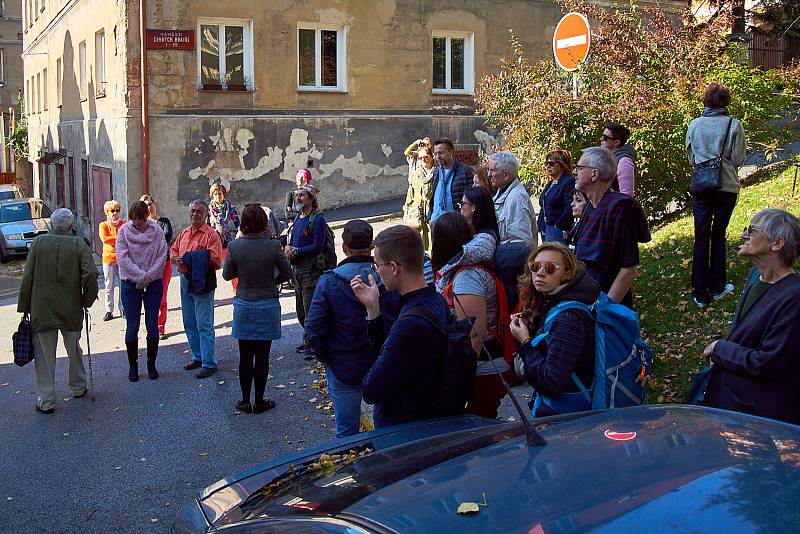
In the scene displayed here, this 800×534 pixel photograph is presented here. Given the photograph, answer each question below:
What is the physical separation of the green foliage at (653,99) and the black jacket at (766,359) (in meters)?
6.97

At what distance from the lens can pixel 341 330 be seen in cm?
586

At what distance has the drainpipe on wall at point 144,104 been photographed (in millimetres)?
19625

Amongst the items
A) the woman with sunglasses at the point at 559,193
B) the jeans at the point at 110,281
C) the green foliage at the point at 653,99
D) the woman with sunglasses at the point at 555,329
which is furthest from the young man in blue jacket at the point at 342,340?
the jeans at the point at 110,281

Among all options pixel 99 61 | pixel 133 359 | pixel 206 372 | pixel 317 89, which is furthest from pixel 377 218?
pixel 133 359

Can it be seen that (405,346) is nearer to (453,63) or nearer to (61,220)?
(61,220)

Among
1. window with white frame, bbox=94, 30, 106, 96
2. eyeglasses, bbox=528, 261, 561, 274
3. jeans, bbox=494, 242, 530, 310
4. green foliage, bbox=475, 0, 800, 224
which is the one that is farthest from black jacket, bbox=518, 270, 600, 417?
window with white frame, bbox=94, 30, 106, 96

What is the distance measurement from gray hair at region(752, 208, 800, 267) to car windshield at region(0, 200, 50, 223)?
82.8 ft

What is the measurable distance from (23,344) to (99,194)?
1658 cm

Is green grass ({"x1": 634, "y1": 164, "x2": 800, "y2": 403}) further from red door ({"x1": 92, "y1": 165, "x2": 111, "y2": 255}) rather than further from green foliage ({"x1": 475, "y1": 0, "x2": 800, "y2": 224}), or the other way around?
red door ({"x1": 92, "y1": 165, "x2": 111, "y2": 255})

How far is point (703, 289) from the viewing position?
8258 millimetres

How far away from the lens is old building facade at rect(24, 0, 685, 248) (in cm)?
2005

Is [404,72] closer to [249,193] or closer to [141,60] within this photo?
[249,193]

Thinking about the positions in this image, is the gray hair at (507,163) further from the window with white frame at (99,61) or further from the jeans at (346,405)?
the window with white frame at (99,61)

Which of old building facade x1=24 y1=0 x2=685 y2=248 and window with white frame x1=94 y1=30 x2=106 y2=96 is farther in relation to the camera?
window with white frame x1=94 y1=30 x2=106 y2=96
